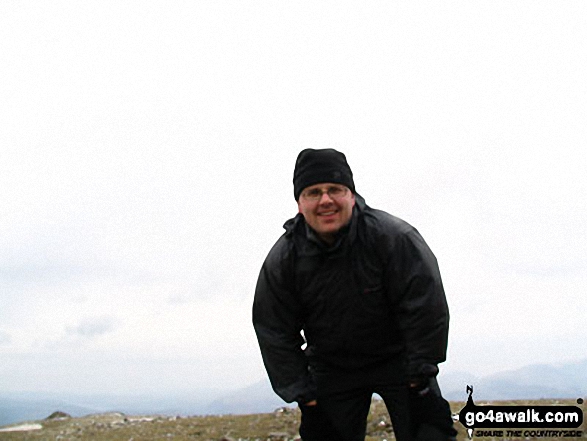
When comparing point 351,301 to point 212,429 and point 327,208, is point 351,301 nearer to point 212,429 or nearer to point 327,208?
point 327,208

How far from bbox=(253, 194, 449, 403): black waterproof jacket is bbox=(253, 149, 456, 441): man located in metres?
0.01

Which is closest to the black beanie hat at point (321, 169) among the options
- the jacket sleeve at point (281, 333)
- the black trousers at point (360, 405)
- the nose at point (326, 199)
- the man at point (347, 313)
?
the man at point (347, 313)

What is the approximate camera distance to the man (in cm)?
700

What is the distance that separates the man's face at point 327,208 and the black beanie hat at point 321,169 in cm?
7

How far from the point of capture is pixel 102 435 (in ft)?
71.7

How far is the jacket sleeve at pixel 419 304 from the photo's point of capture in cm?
688

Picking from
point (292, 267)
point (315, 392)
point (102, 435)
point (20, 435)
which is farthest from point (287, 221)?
point (20, 435)

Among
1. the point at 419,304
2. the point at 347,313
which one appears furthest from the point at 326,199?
the point at 419,304

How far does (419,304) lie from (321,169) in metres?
1.86

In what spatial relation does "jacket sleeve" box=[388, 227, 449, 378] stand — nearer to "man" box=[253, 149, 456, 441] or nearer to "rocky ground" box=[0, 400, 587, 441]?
"man" box=[253, 149, 456, 441]

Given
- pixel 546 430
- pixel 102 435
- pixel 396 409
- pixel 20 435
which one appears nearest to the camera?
pixel 396 409

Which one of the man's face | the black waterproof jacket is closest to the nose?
the man's face

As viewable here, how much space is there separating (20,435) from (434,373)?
73.1ft

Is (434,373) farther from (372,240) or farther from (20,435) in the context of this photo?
(20,435)
